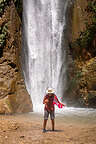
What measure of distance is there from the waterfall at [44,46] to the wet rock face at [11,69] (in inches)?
96.0

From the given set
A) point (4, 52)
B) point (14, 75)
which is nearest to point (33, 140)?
point (14, 75)

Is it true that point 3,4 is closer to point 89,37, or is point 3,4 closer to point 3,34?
point 3,34

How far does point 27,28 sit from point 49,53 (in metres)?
2.39

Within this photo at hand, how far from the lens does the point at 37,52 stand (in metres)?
16.7

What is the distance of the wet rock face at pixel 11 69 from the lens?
442 inches

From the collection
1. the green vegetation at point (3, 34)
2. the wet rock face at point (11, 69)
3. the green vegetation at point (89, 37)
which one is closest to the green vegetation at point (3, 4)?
the wet rock face at point (11, 69)

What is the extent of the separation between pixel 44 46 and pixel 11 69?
557 centimetres

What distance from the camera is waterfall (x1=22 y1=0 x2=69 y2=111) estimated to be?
16031mm

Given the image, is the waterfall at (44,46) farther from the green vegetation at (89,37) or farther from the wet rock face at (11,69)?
the wet rock face at (11,69)

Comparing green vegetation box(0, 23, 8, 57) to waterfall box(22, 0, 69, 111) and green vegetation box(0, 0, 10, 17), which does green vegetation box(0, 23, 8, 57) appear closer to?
green vegetation box(0, 0, 10, 17)

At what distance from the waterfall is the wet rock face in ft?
8.00

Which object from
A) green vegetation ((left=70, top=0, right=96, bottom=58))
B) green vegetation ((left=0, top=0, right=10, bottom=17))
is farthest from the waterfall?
green vegetation ((left=0, top=0, right=10, bottom=17))

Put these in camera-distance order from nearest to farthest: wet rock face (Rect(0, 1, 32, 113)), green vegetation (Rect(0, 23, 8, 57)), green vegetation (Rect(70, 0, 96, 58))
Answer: wet rock face (Rect(0, 1, 32, 113)), green vegetation (Rect(0, 23, 8, 57)), green vegetation (Rect(70, 0, 96, 58))

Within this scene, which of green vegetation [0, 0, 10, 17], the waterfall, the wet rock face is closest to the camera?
the wet rock face
